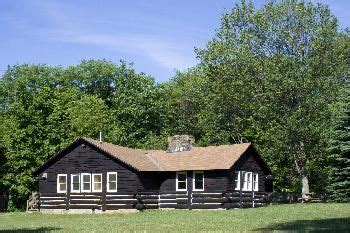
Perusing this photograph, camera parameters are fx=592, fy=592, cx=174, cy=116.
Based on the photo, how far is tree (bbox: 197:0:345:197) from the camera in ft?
161

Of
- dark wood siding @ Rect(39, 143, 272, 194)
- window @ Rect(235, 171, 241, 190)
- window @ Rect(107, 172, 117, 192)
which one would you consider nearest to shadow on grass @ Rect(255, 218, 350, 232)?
dark wood siding @ Rect(39, 143, 272, 194)

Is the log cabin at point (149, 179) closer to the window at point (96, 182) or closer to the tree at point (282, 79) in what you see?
the window at point (96, 182)

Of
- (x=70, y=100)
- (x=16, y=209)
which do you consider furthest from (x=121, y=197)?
(x=70, y=100)

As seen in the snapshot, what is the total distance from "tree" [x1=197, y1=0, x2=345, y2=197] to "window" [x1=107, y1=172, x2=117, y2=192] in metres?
13.9

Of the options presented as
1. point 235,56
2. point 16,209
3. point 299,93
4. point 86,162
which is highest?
point 235,56

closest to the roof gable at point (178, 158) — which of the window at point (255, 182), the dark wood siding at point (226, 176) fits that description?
the dark wood siding at point (226, 176)

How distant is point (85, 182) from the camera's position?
44.9 meters

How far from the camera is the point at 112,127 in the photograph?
209ft

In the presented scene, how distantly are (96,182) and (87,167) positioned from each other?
1.33 meters

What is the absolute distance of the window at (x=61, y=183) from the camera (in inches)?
1800

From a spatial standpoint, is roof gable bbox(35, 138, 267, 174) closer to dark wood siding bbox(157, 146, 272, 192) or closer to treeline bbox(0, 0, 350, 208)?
dark wood siding bbox(157, 146, 272, 192)

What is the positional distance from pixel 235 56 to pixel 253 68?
2.24 m

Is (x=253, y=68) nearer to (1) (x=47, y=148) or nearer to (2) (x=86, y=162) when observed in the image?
(2) (x=86, y=162)

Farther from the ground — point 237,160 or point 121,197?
point 237,160
